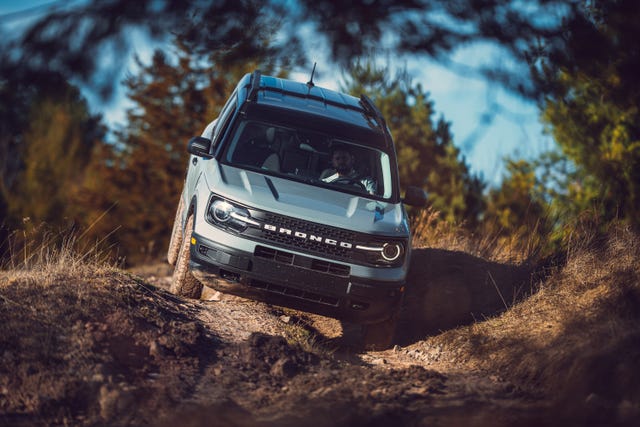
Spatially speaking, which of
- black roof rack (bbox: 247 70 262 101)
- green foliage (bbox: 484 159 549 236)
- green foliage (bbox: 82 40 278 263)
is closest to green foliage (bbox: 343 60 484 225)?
green foliage (bbox: 484 159 549 236)

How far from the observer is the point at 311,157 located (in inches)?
317

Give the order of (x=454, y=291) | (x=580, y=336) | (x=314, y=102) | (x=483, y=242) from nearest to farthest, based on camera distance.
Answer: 1. (x=580, y=336)
2. (x=314, y=102)
3. (x=454, y=291)
4. (x=483, y=242)

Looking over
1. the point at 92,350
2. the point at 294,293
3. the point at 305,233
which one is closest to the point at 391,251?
the point at 305,233

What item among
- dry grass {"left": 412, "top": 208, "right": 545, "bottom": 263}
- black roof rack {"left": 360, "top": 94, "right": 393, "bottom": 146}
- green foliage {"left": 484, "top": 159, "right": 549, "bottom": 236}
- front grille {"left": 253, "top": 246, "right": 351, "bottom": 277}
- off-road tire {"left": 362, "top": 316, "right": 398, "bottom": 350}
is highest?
black roof rack {"left": 360, "top": 94, "right": 393, "bottom": 146}

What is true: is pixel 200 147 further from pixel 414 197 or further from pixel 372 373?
pixel 372 373

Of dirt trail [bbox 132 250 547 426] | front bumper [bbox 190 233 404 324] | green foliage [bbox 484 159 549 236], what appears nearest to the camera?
dirt trail [bbox 132 250 547 426]

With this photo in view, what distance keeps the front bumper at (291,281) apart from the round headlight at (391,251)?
226 millimetres

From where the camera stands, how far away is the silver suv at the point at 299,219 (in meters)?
6.95

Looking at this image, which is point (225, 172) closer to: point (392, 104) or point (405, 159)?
point (392, 104)

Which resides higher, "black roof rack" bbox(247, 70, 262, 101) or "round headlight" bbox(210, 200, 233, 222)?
"black roof rack" bbox(247, 70, 262, 101)

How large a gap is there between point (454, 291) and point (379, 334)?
166 centimetres

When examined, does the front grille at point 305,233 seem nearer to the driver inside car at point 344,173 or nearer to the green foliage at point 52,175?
the driver inside car at point 344,173

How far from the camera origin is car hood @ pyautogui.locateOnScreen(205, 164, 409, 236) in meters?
6.99

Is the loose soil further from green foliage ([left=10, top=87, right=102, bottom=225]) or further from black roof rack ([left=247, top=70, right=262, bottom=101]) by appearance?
green foliage ([left=10, top=87, right=102, bottom=225])
